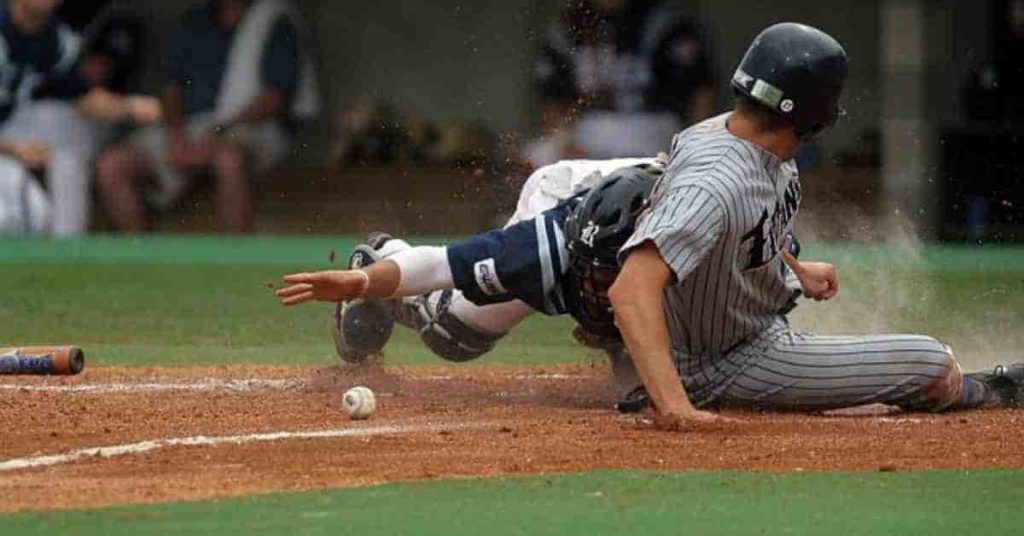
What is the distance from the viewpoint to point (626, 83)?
659 inches

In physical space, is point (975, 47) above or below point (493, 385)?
above

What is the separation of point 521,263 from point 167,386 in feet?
5.33

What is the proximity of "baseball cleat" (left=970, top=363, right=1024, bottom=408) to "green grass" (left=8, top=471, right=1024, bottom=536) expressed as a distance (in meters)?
1.72

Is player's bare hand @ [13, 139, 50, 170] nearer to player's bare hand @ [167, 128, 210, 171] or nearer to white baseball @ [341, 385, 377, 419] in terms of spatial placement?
player's bare hand @ [167, 128, 210, 171]

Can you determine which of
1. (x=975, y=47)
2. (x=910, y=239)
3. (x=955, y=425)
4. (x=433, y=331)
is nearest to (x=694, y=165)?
(x=955, y=425)

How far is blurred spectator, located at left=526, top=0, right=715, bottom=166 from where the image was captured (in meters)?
16.6

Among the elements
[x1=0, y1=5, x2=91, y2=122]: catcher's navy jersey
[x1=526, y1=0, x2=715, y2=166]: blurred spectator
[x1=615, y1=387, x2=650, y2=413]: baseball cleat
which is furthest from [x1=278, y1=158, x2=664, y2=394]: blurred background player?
[x1=0, y1=5, x2=91, y2=122]: catcher's navy jersey

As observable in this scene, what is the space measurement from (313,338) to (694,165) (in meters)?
3.88

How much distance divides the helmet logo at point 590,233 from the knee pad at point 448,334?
1.00 meters

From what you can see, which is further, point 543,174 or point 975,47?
point 975,47

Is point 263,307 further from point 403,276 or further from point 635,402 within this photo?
point 635,402

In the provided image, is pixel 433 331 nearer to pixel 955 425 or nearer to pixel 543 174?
pixel 543 174

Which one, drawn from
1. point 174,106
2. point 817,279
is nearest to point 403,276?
point 817,279

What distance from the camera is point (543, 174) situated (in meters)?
8.29
